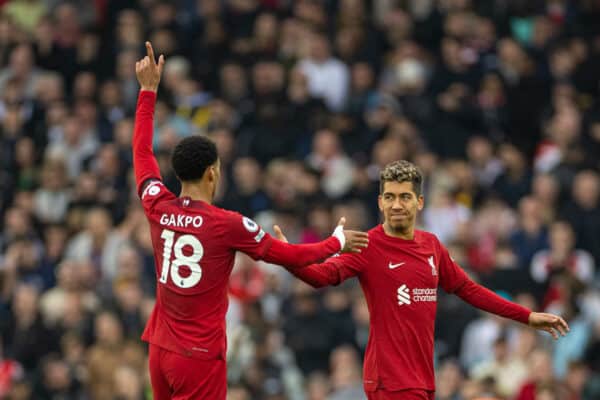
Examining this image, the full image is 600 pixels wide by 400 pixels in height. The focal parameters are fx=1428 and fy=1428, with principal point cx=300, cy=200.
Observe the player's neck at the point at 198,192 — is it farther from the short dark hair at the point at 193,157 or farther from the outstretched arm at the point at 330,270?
the outstretched arm at the point at 330,270

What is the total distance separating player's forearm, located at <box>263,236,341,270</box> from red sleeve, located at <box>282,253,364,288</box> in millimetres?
81

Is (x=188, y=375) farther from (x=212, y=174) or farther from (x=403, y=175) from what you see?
(x=403, y=175)

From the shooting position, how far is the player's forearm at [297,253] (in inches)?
330

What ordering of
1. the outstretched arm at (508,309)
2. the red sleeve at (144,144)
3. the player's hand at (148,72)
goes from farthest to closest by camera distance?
1. the outstretched arm at (508,309)
2. the player's hand at (148,72)
3. the red sleeve at (144,144)

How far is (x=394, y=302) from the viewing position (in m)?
8.69

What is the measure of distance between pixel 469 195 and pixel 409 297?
7.55 metres

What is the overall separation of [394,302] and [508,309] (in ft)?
2.76

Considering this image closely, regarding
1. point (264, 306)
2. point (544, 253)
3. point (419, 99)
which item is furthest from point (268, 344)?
point (419, 99)

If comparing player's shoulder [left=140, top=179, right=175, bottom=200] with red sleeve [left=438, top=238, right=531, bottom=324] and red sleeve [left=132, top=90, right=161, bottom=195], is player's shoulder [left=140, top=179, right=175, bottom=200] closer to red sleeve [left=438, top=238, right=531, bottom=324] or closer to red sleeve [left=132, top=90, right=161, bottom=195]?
red sleeve [left=132, top=90, right=161, bottom=195]

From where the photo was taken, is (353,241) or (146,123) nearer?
(353,241)

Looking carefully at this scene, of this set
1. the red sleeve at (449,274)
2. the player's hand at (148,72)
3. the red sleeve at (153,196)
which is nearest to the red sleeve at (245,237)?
the red sleeve at (153,196)

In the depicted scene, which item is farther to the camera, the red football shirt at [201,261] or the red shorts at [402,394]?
the red shorts at [402,394]

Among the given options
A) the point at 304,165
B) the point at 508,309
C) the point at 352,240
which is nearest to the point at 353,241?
the point at 352,240

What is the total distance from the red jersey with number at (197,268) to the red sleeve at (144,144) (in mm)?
396
